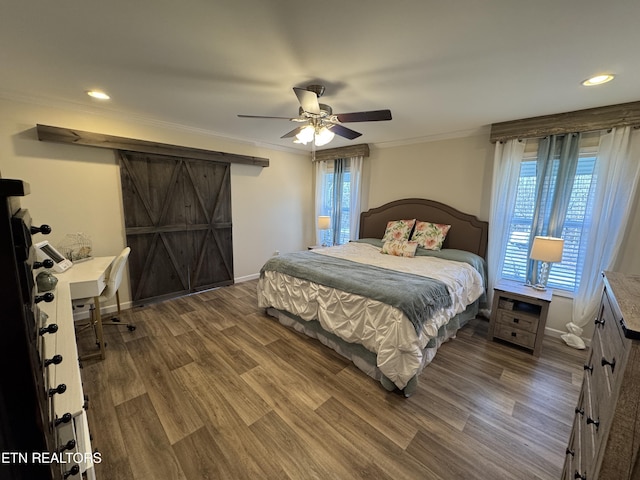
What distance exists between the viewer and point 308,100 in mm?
1996

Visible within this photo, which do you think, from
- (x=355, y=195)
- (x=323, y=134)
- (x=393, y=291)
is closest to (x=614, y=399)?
(x=393, y=291)

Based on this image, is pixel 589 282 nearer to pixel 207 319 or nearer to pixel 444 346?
pixel 444 346

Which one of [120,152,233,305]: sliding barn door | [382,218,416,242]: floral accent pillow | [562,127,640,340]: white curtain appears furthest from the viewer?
[382,218,416,242]: floral accent pillow

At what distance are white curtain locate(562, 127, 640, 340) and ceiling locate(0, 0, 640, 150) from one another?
0.42m

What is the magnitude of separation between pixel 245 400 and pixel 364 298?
1.22 metres

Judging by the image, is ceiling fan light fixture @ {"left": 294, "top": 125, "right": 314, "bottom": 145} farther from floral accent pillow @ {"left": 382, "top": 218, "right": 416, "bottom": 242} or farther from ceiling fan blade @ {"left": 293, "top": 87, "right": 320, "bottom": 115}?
floral accent pillow @ {"left": 382, "top": 218, "right": 416, "bottom": 242}

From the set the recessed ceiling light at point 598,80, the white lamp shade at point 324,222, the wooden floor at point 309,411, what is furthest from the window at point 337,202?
the recessed ceiling light at point 598,80

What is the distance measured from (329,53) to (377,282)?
5.96 feet

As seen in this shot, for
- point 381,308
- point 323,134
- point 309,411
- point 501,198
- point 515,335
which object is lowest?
point 309,411

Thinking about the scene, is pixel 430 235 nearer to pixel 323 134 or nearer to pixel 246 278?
pixel 323 134

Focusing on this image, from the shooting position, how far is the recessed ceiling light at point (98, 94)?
245 centimetres

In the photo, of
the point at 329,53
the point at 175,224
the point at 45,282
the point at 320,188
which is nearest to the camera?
the point at 45,282

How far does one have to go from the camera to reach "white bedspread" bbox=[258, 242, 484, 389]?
6.45 ft

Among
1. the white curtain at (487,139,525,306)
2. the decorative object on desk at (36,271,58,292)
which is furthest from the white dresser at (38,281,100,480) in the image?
the white curtain at (487,139,525,306)
